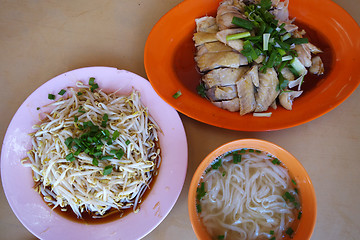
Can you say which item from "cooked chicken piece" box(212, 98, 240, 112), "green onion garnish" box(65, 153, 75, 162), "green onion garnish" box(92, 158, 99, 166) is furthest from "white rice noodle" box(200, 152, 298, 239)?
"green onion garnish" box(65, 153, 75, 162)

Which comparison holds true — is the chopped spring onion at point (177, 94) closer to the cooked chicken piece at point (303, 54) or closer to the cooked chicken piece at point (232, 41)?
the cooked chicken piece at point (232, 41)

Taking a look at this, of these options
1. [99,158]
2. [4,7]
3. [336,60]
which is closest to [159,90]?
[99,158]

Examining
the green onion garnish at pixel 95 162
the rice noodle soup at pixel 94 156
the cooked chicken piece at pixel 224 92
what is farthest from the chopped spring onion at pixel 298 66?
the green onion garnish at pixel 95 162

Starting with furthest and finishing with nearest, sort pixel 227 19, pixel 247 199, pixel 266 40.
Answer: pixel 227 19
pixel 266 40
pixel 247 199

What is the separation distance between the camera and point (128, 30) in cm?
193

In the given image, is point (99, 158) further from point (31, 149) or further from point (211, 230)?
point (211, 230)

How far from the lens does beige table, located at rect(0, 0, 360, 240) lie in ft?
4.89

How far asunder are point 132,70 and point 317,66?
117cm

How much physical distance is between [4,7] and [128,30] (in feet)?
3.24

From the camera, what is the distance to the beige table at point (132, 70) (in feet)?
4.89

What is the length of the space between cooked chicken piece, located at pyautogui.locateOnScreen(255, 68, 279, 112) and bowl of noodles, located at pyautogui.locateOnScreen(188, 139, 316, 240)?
29 centimetres

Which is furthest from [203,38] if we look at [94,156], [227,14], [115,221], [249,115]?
[115,221]

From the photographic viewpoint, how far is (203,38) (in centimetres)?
167

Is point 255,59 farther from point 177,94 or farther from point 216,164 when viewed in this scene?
point 216,164
